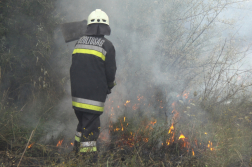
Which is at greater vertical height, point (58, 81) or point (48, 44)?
point (48, 44)

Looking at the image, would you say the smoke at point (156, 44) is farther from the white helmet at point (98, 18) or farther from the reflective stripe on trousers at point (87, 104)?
the white helmet at point (98, 18)

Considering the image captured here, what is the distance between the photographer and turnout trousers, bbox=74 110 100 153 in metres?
2.51

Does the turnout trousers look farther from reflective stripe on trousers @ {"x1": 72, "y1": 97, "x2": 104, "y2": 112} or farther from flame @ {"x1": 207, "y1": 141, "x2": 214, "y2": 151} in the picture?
flame @ {"x1": 207, "y1": 141, "x2": 214, "y2": 151}

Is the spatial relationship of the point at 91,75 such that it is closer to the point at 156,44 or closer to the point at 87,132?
the point at 87,132

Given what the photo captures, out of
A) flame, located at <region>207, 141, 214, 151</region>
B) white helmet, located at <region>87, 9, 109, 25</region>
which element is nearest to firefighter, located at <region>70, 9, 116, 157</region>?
white helmet, located at <region>87, 9, 109, 25</region>

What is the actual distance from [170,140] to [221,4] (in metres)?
3.80

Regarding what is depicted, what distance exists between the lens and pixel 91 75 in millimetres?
2637

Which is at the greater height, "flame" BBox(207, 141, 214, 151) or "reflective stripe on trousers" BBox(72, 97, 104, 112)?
"reflective stripe on trousers" BBox(72, 97, 104, 112)

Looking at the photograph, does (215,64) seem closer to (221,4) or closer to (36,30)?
(221,4)

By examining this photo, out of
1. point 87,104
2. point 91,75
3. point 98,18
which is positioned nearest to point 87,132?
point 87,104

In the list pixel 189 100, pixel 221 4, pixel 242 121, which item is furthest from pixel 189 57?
pixel 242 121

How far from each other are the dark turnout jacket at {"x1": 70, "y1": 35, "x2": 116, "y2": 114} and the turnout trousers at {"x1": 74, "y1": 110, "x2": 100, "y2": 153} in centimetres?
12

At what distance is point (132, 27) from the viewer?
4.96 metres

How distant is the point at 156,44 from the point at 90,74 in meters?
2.95
